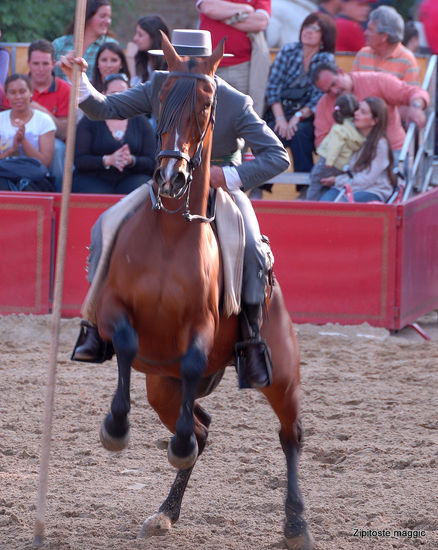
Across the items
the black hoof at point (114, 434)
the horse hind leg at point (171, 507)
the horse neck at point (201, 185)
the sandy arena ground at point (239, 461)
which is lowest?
the sandy arena ground at point (239, 461)

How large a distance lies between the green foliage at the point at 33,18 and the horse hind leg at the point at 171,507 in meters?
9.99

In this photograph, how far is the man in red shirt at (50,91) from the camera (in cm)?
1003

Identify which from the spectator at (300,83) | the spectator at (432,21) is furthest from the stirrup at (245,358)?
the spectator at (300,83)

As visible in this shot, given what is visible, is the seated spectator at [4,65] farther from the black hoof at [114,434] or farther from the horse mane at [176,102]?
the black hoof at [114,434]

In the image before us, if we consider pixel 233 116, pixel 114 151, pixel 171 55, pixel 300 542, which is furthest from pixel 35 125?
pixel 300 542

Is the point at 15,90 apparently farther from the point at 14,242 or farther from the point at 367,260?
the point at 367,260

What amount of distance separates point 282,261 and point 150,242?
4.87 m

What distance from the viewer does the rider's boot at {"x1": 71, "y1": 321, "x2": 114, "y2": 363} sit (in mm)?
4590

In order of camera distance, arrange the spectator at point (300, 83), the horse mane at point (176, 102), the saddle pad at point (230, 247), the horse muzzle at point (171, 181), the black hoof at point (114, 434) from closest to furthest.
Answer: the horse muzzle at point (171, 181) → the horse mane at point (176, 102) → the black hoof at point (114, 434) → the saddle pad at point (230, 247) → the spectator at point (300, 83)

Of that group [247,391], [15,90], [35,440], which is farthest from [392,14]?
[35,440]

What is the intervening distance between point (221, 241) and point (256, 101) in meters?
6.04

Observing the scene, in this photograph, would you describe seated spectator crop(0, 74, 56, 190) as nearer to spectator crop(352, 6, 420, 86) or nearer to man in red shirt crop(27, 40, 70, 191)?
man in red shirt crop(27, 40, 70, 191)

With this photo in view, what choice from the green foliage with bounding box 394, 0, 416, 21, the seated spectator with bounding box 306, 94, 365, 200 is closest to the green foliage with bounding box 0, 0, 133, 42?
the green foliage with bounding box 394, 0, 416, 21

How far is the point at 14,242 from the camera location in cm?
916
